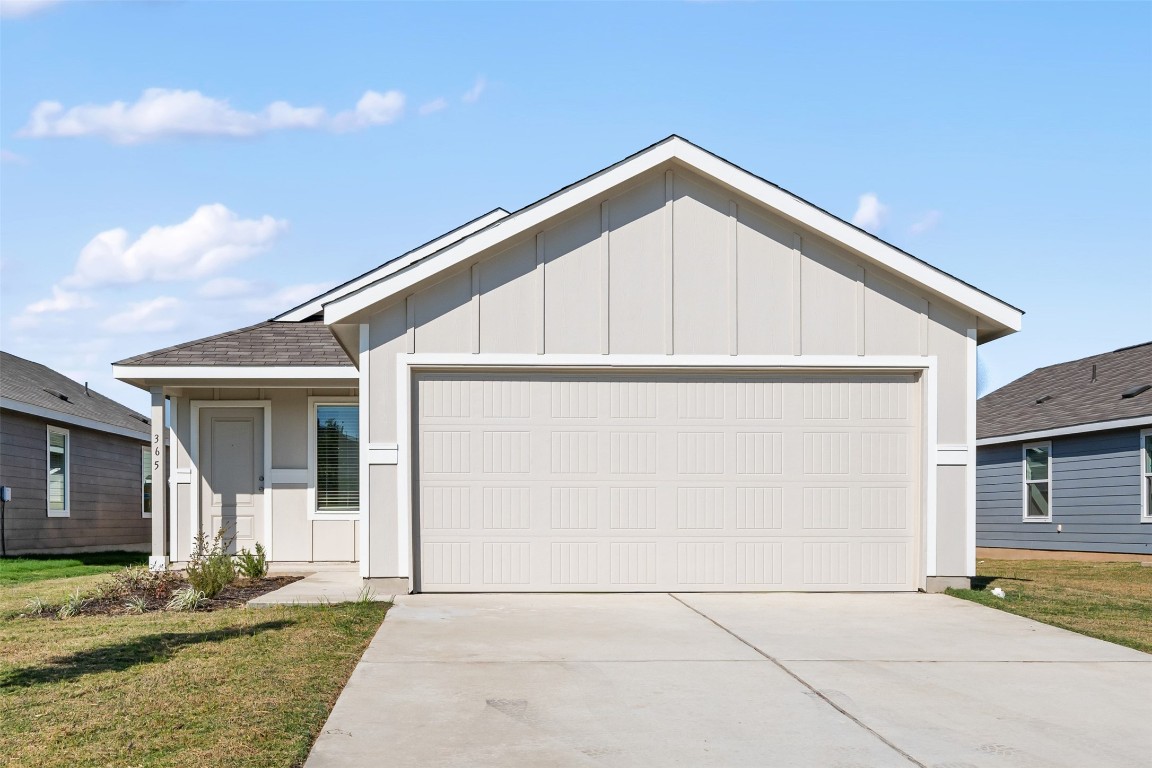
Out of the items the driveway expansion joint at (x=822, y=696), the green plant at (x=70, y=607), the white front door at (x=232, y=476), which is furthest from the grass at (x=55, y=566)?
the driveway expansion joint at (x=822, y=696)

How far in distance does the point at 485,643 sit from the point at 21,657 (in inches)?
130

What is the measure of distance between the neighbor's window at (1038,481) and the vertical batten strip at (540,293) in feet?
49.9

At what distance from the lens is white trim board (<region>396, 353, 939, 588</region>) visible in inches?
456

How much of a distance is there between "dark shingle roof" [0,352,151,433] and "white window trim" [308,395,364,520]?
6425 millimetres

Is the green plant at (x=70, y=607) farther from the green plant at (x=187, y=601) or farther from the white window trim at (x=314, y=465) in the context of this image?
the white window trim at (x=314, y=465)

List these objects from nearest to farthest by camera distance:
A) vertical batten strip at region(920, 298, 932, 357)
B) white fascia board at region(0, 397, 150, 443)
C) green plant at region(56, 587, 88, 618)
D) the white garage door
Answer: green plant at region(56, 587, 88, 618) < the white garage door < vertical batten strip at region(920, 298, 932, 357) < white fascia board at region(0, 397, 150, 443)

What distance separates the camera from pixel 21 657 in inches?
311

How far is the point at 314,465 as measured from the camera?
52.7 feet

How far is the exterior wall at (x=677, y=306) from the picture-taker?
1166 centimetres

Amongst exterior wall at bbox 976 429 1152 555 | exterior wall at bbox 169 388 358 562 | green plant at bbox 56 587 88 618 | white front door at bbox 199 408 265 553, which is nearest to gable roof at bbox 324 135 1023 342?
green plant at bbox 56 587 88 618

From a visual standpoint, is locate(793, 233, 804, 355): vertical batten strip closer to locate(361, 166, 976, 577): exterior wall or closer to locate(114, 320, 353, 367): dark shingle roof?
locate(361, 166, 976, 577): exterior wall

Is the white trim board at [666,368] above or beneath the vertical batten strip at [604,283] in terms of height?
beneath

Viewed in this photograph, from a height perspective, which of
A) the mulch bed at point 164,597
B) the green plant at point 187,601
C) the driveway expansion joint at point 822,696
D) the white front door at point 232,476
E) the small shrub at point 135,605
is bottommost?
the mulch bed at point 164,597

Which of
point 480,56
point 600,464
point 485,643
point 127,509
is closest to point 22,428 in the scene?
point 127,509
